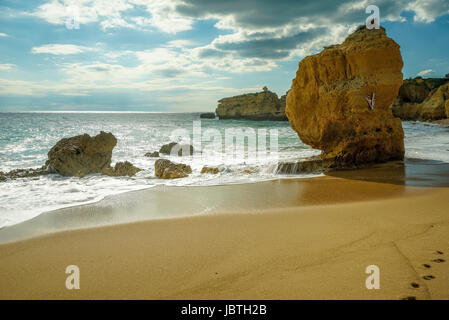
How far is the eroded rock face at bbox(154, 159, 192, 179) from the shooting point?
8.34m

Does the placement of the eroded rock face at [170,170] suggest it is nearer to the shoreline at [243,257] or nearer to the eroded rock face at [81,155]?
the eroded rock face at [81,155]

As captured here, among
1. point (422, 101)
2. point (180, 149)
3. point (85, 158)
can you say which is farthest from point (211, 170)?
point (422, 101)

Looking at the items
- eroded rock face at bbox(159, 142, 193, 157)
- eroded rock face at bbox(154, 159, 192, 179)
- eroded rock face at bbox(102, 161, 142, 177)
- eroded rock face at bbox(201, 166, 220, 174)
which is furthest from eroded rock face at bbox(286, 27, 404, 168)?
eroded rock face at bbox(159, 142, 193, 157)

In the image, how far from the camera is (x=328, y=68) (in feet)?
28.7

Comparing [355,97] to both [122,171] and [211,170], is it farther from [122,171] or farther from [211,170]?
[122,171]

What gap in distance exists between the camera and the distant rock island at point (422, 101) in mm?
35181

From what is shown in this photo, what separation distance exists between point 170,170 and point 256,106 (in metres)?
57.2

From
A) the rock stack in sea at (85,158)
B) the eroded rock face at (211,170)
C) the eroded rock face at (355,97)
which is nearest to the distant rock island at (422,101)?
the eroded rock face at (355,97)

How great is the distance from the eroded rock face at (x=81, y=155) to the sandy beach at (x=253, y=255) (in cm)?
654

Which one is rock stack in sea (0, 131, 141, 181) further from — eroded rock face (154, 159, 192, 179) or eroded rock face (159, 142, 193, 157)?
eroded rock face (159, 142, 193, 157)

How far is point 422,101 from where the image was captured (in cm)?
4322

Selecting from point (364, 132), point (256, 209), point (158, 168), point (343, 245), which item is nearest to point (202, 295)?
point (343, 245)
